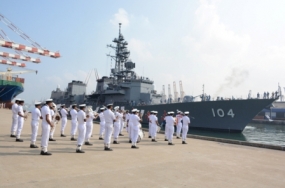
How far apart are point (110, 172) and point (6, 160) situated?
2.16 meters

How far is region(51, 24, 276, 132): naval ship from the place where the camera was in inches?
693

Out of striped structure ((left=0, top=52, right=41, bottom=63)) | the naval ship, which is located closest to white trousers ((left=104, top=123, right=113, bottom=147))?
the naval ship

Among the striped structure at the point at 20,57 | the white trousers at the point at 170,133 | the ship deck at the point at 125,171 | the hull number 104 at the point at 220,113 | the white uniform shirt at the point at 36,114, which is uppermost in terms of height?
the striped structure at the point at 20,57

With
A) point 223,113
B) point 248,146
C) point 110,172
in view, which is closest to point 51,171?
point 110,172

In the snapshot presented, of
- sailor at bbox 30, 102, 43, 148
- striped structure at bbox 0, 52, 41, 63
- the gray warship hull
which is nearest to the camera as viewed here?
sailor at bbox 30, 102, 43, 148

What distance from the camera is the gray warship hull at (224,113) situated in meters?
17.3

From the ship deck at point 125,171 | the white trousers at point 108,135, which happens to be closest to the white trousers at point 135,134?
the white trousers at point 108,135

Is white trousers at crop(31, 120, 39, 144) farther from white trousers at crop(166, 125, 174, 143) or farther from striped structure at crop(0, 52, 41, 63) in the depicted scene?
striped structure at crop(0, 52, 41, 63)

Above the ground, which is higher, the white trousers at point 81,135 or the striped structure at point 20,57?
the striped structure at point 20,57

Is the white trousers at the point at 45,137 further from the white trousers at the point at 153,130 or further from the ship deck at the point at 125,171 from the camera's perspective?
the white trousers at the point at 153,130

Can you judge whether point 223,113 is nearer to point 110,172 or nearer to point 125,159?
point 125,159

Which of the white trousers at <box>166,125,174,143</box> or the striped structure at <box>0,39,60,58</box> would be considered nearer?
the white trousers at <box>166,125,174,143</box>

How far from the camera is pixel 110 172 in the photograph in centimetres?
421

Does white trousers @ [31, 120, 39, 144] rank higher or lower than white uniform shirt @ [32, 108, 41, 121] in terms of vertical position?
lower
